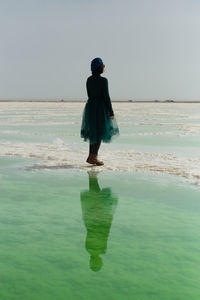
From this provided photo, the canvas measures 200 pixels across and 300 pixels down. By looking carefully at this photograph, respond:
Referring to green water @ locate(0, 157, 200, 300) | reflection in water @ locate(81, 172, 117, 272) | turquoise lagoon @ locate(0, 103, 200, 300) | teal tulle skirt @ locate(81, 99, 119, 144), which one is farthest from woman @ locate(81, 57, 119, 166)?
A: green water @ locate(0, 157, 200, 300)

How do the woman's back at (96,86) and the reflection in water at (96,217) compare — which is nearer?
the reflection in water at (96,217)

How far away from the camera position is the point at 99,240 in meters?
3.30

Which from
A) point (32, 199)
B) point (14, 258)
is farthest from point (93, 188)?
point (14, 258)

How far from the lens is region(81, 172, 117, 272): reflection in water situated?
305 cm

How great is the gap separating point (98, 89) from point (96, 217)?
139 inches

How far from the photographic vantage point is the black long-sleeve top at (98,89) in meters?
7.11

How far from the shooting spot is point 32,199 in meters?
4.66

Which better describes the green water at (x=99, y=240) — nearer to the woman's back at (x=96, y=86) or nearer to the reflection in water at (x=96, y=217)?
the reflection in water at (x=96, y=217)

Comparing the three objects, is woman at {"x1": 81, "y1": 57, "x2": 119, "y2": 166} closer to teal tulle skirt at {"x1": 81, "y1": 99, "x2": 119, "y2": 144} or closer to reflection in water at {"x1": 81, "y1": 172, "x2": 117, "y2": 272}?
teal tulle skirt at {"x1": 81, "y1": 99, "x2": 119, "y2": 144}

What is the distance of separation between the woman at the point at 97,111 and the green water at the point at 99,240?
1.59 m

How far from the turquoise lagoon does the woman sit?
2.27ft

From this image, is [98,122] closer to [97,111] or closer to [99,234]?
[97,111]

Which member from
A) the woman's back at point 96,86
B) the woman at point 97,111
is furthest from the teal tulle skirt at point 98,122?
the woman's back at point 96,86

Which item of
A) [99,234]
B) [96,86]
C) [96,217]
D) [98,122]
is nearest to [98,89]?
[96,86]
